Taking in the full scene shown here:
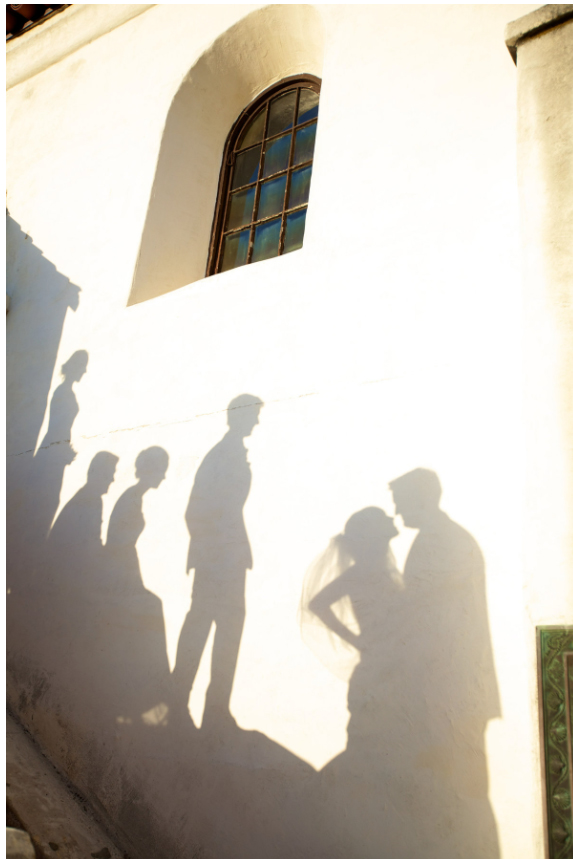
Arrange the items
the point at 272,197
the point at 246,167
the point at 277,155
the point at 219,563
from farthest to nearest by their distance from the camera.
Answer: the point at 246,167, the point at 277,155, the point at 272,197, the point at 219,563

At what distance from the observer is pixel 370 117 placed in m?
5.22

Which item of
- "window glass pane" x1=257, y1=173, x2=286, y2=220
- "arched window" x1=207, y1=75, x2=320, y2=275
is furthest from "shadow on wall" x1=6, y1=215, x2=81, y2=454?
"window glass pane" x1=257, y1=173, x2=286, y2=220

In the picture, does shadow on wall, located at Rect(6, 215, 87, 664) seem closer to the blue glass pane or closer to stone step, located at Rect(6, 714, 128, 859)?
stone step, located at Rect(6, 714, 128, 859)

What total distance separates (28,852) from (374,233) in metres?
3.85

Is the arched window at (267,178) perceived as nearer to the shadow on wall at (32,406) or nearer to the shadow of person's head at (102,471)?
the shadow on wall at (32,406)

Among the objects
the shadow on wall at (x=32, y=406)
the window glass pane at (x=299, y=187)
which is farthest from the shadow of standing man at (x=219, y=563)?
the window glass pane at (x=299, y=187)

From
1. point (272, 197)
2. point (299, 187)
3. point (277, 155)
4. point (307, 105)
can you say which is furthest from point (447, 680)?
point (307, 105)

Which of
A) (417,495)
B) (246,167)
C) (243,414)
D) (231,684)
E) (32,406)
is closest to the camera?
(417,495)

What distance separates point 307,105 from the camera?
6438mm

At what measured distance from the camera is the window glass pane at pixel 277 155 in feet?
20.5

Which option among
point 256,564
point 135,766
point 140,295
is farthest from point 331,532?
point 140,295

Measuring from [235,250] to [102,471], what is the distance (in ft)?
7.70

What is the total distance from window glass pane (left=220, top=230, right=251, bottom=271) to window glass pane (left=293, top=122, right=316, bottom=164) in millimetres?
757

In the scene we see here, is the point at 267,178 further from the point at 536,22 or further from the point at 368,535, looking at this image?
the point at 368,535
